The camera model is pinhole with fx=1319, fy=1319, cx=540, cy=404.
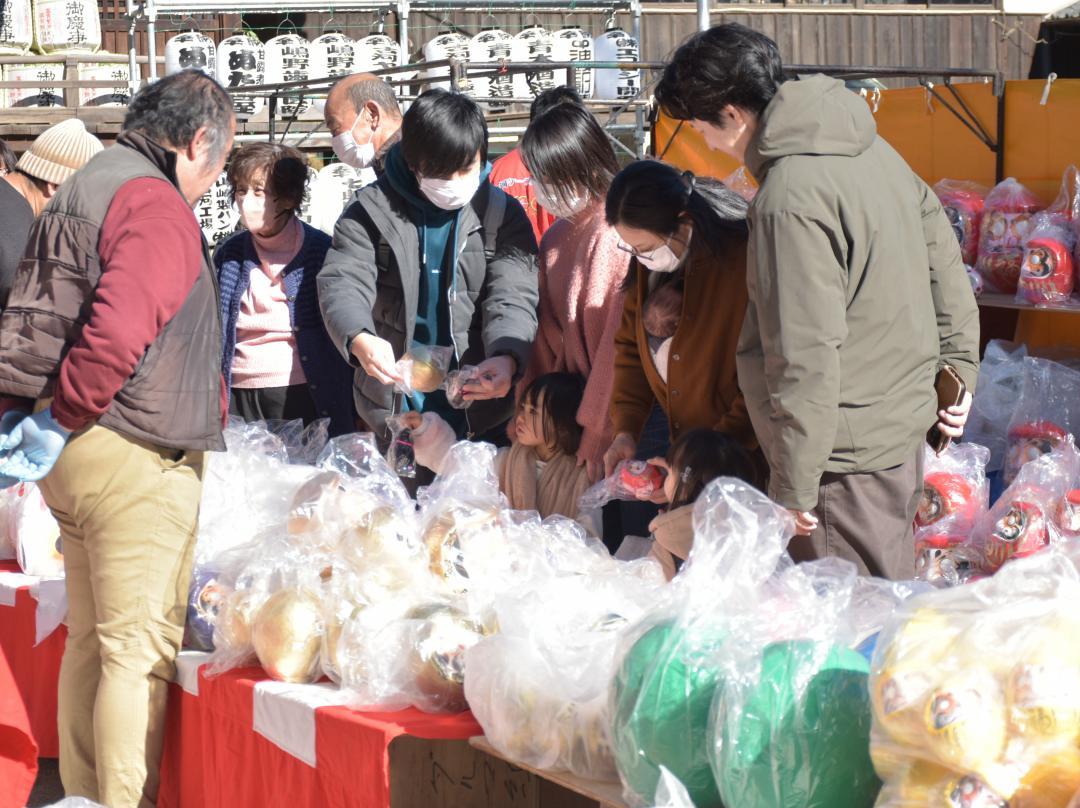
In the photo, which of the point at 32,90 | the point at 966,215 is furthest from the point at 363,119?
the point at 32,90

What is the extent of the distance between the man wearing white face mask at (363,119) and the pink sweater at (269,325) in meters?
0.65

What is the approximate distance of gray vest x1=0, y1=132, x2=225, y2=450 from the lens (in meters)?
2.71

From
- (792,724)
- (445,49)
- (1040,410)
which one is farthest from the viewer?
(445,49)

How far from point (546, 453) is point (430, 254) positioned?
638mm

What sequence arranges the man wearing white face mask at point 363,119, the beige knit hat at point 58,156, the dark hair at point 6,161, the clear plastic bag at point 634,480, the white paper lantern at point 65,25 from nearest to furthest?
the clear plastic bag at point 634,480, the beige knit hat at point 58,156, the man wearing white face mask at point 363,119, the dark hair at point 6,161, the white paper lantern at point 65,25

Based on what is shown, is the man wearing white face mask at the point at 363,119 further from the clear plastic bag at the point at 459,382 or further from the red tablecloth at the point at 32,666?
the red tablecloth at the point at 32,666

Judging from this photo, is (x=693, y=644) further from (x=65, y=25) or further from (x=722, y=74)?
(x=65, y=25)

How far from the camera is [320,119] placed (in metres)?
13.1

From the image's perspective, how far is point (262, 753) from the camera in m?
2.77

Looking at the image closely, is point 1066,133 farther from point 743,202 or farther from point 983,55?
point 983,55

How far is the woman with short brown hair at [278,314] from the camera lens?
4.15 meters

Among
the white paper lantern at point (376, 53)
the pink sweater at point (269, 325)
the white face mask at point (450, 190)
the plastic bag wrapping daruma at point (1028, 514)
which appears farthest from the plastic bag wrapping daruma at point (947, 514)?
the white paper lantern at point (376, 53)

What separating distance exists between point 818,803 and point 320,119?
12.1 meters

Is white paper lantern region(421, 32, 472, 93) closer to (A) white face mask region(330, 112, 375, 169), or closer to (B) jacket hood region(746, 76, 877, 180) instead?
(A) white face mask region(330, 112, 375, 169)
